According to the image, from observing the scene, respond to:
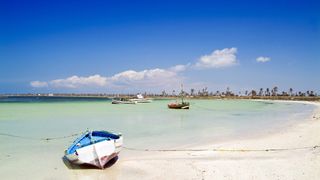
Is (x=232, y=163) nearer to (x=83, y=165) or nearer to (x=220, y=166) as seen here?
(x=220, y=166)

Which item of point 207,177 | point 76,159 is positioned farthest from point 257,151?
point 76,159

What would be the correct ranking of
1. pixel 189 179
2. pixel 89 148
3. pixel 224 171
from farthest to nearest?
pixel 89 148 → pixel 224 171 → pixel 189 179

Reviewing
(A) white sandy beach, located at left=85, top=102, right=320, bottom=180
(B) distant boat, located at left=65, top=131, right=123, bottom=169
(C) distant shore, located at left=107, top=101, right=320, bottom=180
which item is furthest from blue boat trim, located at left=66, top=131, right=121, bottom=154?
(C) distant shore, located at left=107, top=101, right=320, bottom=180

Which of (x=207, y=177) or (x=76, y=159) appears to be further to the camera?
(x=76, y=159)

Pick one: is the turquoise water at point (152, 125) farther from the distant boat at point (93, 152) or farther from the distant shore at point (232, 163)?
the distant boat at point (93, 152)

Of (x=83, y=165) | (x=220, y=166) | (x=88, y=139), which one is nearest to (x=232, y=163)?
(x=220, y=166)

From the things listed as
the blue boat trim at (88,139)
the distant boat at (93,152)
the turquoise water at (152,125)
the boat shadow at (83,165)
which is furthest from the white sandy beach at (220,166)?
the turquoise water at (152,125)

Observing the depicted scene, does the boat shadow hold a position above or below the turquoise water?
below

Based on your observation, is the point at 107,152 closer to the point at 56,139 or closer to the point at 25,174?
the point at 25,174

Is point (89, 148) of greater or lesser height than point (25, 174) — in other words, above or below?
above

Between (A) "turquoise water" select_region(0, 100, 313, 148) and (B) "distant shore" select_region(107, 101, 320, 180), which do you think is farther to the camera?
(A) "turquoise water" select_region(0, 100, 313, 148)

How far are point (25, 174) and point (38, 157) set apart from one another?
274 centimetres

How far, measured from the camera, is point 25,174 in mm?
11281

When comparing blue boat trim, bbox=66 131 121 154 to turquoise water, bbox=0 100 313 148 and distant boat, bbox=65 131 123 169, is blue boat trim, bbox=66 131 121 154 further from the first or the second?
turquoise water, bbox=0 100 313 148
